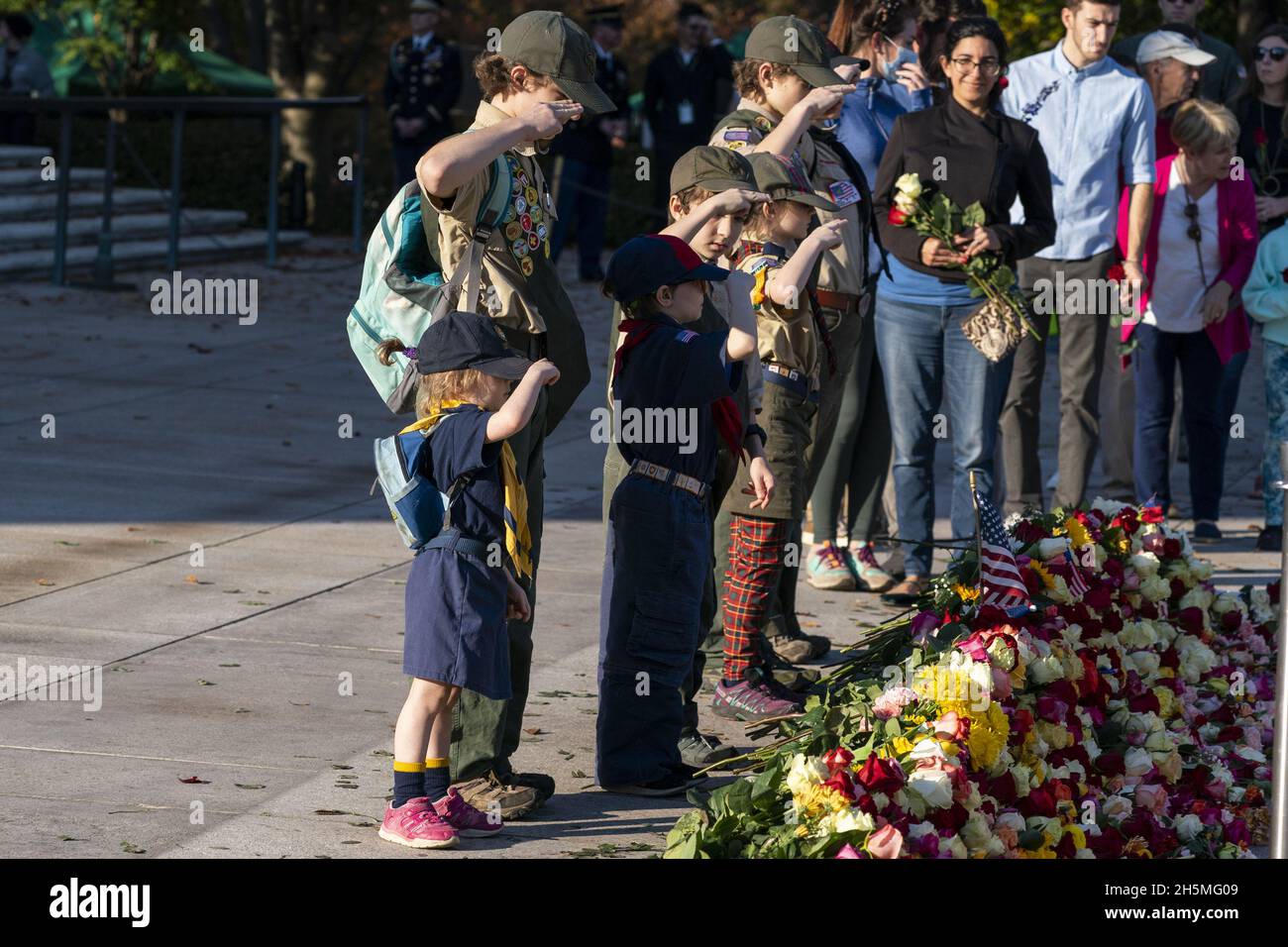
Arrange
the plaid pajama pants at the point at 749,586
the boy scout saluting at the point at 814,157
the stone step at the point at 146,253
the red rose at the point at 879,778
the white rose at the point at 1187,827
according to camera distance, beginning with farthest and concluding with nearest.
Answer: the stone step at the point at 146,253 → the boy scout saluting at the point at 814,157 → the plaid pajama pants at the point at 749,586 → the white rose at the point at 1187,827 → the red rose at the point at 879,778

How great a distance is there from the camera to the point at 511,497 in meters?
5.05

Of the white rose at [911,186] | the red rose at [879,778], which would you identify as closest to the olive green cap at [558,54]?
the red rose at [879,778]

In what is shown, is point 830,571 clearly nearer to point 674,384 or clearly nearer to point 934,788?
point 674,384

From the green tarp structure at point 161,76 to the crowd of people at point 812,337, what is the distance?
14.1 meters

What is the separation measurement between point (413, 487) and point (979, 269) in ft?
11.8

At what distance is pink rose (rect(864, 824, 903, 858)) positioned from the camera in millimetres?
4176

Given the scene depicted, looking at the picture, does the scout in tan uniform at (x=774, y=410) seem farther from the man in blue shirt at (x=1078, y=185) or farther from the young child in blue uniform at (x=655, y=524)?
the man in blue shirt at (x=1078, y=185)

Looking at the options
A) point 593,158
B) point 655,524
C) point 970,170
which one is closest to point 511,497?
point 655,524

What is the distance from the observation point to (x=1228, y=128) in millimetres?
9203

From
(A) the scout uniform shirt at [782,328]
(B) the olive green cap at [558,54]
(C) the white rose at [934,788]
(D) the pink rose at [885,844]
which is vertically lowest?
(D) the pink rose at [885,844]

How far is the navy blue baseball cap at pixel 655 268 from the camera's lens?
219 inches

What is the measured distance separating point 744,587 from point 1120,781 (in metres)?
1.71
